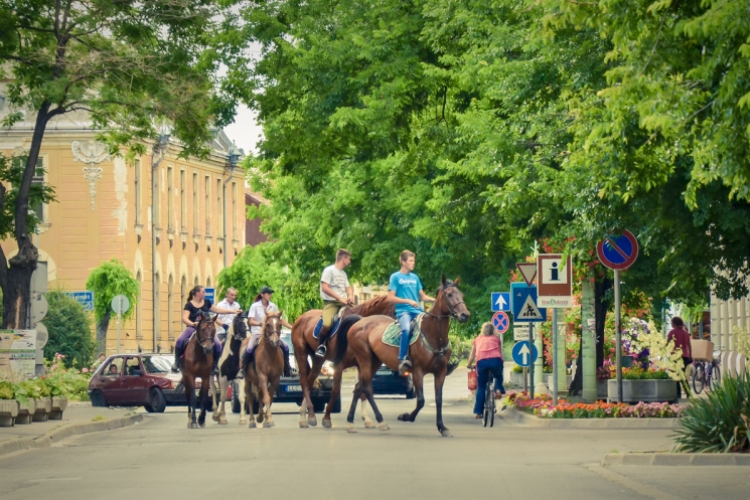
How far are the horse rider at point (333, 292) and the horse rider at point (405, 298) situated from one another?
882mm

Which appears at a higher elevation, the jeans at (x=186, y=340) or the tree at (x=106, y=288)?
the tree at (x=106, y=288)

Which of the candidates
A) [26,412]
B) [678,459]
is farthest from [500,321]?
[678,459]

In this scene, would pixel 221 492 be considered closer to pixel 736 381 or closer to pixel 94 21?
pixel 736 381

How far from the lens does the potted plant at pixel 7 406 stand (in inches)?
988

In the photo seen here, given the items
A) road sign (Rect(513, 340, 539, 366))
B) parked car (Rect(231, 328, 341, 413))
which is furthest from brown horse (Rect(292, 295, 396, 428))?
road sign (Rect(513, 340, 539, 366))

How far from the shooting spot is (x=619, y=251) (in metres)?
27.0

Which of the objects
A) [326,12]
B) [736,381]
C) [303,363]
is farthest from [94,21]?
[736,381]

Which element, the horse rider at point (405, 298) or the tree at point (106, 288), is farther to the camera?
the tree at point (106, 288)

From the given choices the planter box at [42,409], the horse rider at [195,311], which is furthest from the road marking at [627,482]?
the planter box at [42,409]

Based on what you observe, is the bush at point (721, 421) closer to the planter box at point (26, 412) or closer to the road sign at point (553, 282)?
the planter box at point (26, 412)

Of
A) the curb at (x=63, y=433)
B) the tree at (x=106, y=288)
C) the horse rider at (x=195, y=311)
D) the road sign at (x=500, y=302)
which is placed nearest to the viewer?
the curb at (x=63, y=433)

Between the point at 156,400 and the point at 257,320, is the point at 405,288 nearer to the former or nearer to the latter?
Answer: the point at 257,320

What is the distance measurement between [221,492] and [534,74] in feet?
49.0

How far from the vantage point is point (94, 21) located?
101 feet
